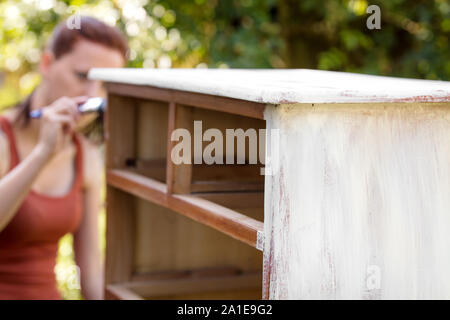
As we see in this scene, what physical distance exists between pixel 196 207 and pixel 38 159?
0.69 meters

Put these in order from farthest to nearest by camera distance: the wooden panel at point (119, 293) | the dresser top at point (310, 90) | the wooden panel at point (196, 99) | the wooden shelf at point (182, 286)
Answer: the wooden shelf at point (182, 286) → the wooden panel at point (119, 293) → the wooden panel at point (196, 99) → the dresser top at point (310, 90)

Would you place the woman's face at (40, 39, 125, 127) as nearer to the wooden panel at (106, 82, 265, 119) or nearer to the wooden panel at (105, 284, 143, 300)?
the wooden panel at (106, 82, 265, 119)

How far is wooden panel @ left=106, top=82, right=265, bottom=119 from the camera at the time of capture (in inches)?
57.6

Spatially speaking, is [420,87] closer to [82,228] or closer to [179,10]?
[82,228]

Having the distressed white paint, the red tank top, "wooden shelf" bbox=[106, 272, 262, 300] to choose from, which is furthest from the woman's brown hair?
the distressed white paint

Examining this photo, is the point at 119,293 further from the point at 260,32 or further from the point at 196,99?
the point at 260,32

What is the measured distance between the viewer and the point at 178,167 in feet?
5.88

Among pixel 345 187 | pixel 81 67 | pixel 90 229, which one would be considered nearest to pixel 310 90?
pixel 345 187

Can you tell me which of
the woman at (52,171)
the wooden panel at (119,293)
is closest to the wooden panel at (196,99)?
the woman at (52,171)

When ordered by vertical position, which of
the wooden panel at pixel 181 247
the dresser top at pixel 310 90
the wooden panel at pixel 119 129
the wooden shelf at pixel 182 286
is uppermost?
the wooden panel at pixel 119 129

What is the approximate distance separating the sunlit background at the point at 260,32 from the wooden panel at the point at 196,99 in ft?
6.44

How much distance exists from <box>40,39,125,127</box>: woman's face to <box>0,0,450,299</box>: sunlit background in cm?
157

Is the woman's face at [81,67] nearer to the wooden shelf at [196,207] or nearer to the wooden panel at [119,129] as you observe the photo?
the wooden panel at [119,129]

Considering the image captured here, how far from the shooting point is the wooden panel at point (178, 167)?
5.89 ft
